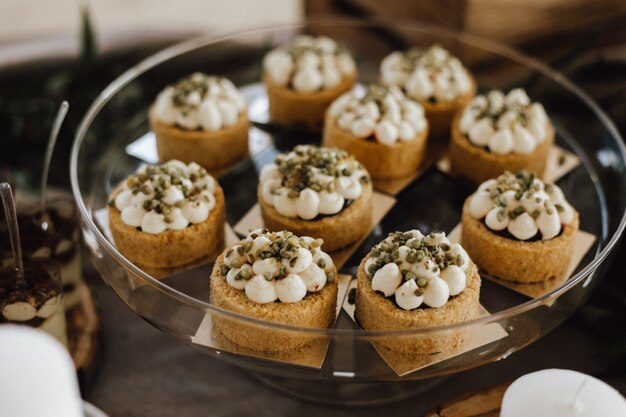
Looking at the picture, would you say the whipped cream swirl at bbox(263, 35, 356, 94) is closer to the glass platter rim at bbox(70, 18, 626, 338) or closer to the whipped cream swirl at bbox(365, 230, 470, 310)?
the glass platter rim at bbox(70, 18, 626, 338)

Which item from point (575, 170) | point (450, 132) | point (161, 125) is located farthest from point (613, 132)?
point (161, 125)

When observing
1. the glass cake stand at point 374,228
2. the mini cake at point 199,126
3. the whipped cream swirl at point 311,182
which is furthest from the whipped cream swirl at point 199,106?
the whipped cream swirl at point 311,182

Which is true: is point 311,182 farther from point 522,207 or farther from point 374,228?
point 522,207

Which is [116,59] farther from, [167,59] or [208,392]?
[208,392]

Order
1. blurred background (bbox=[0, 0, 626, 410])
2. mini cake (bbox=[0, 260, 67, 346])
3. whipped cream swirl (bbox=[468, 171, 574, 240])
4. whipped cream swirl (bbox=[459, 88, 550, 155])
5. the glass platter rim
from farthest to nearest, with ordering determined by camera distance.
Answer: blurred background (bbox=[0, 0, 626, 410]) → whipped cream swirl (bbox=[459, 88, 550, 155]) → whipped cream swirl (bbox=[468, 171, 574, 240]) → mini cake (bbox=[0, 260, 67, 346]) → the glass platter rim

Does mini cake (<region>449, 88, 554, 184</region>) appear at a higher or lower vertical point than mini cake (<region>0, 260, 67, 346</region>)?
higher

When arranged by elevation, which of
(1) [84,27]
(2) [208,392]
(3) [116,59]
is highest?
(1) [84,27]

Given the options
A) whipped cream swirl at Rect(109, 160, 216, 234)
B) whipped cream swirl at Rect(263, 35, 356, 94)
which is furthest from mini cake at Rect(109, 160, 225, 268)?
whipped cream swirl at Rect(263, 35, 356, 94)
